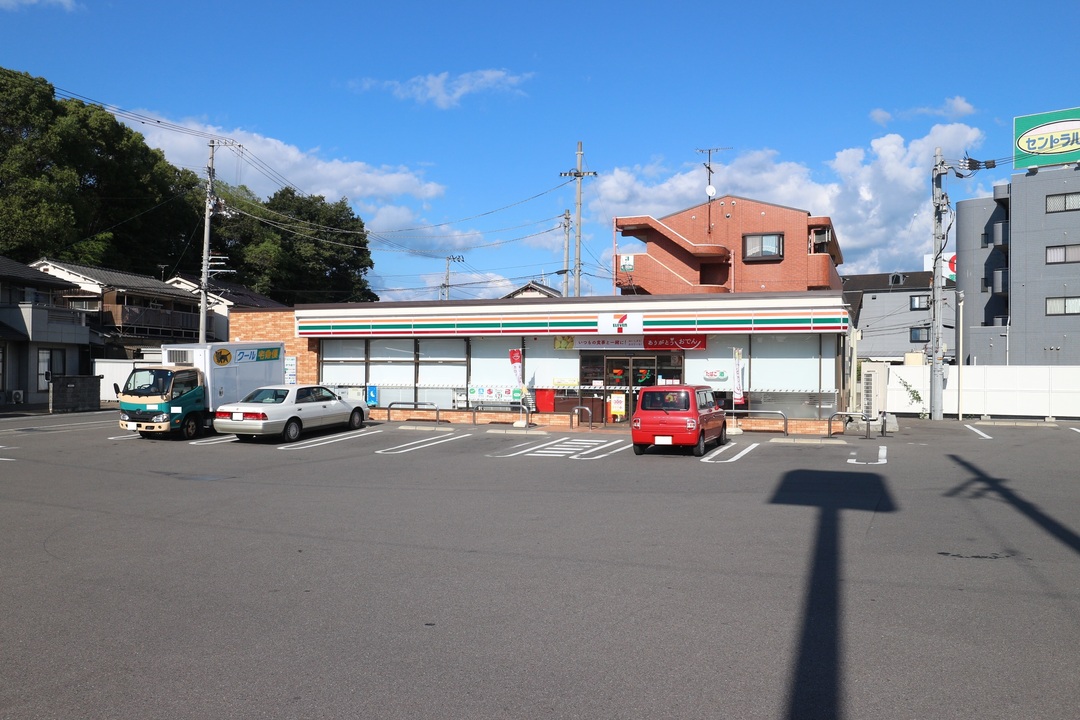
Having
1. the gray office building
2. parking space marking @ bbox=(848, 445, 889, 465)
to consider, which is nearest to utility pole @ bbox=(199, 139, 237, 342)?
parking space marking @ bbox=(848, 445, 889, 465)

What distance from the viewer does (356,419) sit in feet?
83.5

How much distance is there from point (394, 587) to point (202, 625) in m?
1.68

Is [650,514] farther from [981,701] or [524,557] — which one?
[981,701]

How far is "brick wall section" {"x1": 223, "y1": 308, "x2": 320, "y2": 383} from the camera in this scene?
104 ft

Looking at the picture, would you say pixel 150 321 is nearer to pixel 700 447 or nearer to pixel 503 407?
pixel 503 407

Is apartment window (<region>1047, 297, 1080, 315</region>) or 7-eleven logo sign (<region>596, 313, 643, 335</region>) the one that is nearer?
7-eleven logo sign (<region>596, 313, 643, 335</region>)

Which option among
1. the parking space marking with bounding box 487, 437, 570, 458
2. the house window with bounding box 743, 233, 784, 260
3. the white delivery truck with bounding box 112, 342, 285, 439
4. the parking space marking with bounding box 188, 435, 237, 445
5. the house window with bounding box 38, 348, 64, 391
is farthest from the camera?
the house window with bounding box 743, 233, 784, 260

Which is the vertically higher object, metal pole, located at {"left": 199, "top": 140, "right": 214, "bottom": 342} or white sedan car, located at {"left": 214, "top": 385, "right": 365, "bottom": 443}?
metal pole, located at {"left": 199, "top": 140, "right": 214, "bottom": 342}

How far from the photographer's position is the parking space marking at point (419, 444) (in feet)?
66.8

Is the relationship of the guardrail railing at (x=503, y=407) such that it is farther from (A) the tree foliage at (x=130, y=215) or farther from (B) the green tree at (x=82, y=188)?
(B) the green tree at (x=82, y=188)

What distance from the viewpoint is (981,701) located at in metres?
4.69

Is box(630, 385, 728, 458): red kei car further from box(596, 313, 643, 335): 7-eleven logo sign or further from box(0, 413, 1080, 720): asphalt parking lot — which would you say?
box(596, 313, 643, 335): 7-eleven logo sign

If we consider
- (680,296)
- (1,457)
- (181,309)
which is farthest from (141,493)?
(181,309)

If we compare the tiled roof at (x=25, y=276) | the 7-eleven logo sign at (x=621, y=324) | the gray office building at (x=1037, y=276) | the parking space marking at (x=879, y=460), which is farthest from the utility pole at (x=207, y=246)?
the gray office building at (x=1037, y=276)
